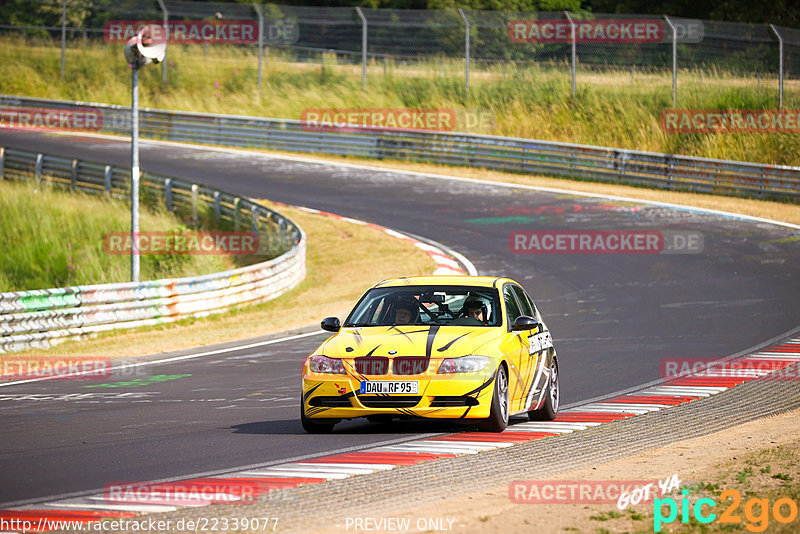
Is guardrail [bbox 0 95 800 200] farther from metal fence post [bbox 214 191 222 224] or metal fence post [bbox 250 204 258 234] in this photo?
metal fence post [bbox 250 204 258 234]

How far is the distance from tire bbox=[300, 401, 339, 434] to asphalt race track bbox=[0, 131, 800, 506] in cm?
10

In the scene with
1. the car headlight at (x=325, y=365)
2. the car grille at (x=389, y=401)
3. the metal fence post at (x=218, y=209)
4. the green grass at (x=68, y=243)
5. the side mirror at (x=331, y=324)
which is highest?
the side mirror at (x=331, y=324)

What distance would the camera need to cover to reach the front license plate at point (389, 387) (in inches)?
378

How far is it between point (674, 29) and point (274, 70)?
65.4 ft

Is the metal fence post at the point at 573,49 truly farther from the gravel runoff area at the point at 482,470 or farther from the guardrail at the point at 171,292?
the gravel runoff area at the point at 482,470

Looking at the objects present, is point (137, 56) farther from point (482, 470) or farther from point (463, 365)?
point (482, 470)

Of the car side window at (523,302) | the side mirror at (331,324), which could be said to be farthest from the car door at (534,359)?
the side mirror at (331,324)

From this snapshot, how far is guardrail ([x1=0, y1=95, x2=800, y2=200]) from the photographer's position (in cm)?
3219

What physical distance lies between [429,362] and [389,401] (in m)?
0.47

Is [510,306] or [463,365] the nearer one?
[463,365]

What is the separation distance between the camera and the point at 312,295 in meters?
23.2

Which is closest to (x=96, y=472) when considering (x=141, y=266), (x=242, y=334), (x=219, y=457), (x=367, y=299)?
(x=219, y=457)

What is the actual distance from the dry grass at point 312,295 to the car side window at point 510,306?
25.7 feet

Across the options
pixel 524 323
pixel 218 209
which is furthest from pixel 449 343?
pixel 218 209
